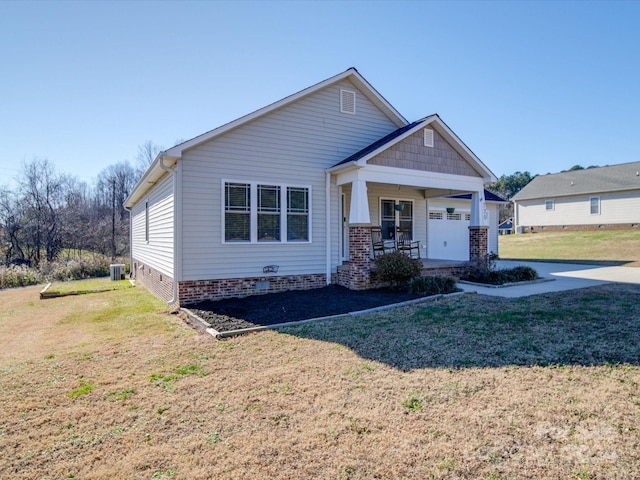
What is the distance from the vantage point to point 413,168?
10336 mm

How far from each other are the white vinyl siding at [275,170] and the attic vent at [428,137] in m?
1.36

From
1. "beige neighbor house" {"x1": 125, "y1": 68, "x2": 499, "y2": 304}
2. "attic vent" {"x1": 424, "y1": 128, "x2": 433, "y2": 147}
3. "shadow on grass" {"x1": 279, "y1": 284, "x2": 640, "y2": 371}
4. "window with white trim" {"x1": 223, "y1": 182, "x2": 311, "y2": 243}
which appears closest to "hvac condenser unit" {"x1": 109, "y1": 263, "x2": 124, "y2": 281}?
"beige neighbor house" {"x1": 125, "y1": 68, "x2": 499, "y2": 304}

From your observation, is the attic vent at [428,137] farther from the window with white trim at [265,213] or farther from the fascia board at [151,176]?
the fascia board at [151,176]

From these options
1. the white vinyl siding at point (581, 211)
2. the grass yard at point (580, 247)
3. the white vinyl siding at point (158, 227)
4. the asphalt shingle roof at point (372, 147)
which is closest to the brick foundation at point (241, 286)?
the white vinyl siding at point (158, 227)

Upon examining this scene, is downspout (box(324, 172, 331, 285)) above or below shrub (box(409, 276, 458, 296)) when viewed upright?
above

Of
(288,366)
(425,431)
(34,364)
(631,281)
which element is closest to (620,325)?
(425,431)

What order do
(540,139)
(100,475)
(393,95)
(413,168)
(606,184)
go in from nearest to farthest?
(100,475), (413,168), (393,95), (540,139), (606,184)

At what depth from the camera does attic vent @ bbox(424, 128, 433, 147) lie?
34.6ft

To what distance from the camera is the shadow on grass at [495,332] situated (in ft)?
15.3

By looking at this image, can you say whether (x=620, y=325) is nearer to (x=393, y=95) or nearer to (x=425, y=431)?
(x=425, y=431)

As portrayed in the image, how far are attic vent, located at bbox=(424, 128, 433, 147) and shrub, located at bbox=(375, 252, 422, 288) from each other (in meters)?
3.37

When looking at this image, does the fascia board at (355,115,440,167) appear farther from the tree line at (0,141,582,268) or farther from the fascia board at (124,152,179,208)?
the tree line at (0,141,582,268)

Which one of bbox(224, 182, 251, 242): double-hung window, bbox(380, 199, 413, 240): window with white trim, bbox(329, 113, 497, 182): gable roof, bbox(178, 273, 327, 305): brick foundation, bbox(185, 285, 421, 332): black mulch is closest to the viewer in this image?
bbox(185, 285, 421, 332): black mulch

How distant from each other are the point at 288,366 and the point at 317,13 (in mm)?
9204
